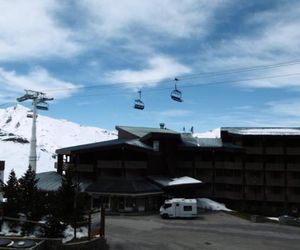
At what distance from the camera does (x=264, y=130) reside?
228 ft

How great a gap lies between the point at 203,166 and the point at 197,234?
26.3 metres

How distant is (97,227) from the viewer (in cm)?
3888

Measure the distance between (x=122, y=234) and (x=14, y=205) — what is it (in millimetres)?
10061

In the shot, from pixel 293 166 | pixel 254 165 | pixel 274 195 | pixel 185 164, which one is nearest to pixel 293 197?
pixel 274 195

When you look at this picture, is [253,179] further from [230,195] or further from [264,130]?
[264,130]

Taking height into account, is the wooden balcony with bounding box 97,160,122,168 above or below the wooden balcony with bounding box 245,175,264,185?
above

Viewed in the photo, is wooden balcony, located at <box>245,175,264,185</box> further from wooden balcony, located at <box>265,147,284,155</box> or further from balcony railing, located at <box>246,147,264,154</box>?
wooden balcony, located at <box>265,147,284,155</box>

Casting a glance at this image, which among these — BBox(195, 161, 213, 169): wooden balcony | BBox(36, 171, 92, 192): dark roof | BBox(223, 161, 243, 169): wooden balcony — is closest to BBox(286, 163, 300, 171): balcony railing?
BBox(223, 161, 243, 169): wooden balcony

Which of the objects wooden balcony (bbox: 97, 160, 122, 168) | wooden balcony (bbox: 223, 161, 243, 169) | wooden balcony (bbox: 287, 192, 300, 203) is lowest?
wooden balcony (bbox: 287, 192, 300, 203)

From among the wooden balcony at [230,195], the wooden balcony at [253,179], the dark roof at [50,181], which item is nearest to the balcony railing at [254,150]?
the wooden balcony at [253,179]

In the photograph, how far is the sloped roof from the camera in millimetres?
67062

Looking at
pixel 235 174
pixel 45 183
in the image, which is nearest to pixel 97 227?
pixel 45 183

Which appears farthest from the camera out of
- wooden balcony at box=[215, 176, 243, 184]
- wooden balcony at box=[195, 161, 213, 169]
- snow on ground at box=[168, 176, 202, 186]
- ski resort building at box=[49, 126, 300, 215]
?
wooden balcony at box=[195, 161, 213, 169]

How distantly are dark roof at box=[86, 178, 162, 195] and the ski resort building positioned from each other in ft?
0.46
